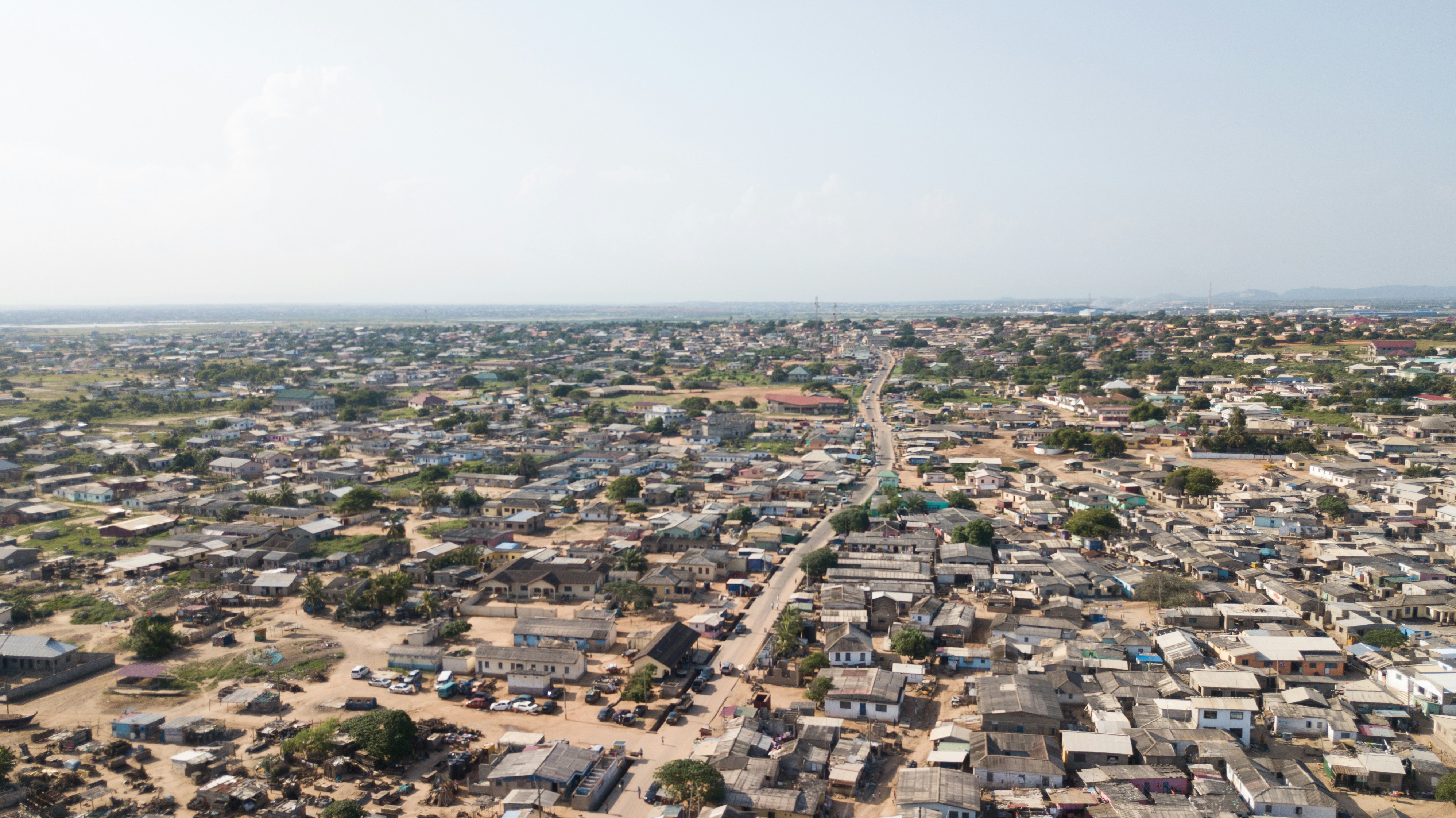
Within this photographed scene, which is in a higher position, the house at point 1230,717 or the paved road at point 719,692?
the house at point 1230,717

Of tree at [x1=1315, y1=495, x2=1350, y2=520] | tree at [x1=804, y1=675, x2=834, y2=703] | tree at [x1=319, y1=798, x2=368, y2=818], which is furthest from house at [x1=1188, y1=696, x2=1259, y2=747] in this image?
tree at [x1=1315, y1=495, x2=1350, y2=520]

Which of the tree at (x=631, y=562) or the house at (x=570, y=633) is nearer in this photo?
the house at (x=570, y=633)

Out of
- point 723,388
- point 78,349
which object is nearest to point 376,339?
point 78,349

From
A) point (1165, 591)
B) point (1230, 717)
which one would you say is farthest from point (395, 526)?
point (1230, 717)

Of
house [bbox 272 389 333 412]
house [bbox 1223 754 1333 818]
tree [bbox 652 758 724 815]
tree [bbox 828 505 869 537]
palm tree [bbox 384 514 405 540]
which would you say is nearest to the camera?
house [bbox 1223 754 1333 818]

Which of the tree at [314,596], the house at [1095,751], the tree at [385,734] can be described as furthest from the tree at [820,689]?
the tree at [314,596]

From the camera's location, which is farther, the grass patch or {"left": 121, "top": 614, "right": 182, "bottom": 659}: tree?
the grass patch

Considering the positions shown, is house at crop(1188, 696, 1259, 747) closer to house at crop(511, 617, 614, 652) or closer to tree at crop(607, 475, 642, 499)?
house at crop(511, 617, 614, 652)

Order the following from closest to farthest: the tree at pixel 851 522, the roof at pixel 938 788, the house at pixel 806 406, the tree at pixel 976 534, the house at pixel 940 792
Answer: the house at pixel 940 792 → the roof at pixel 938 788 → the tree at pixel 976 534 → the tree at pixel 851 522 → the house at pixel 806 406

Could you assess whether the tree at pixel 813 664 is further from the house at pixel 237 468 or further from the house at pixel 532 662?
the house at pixel 237 468
